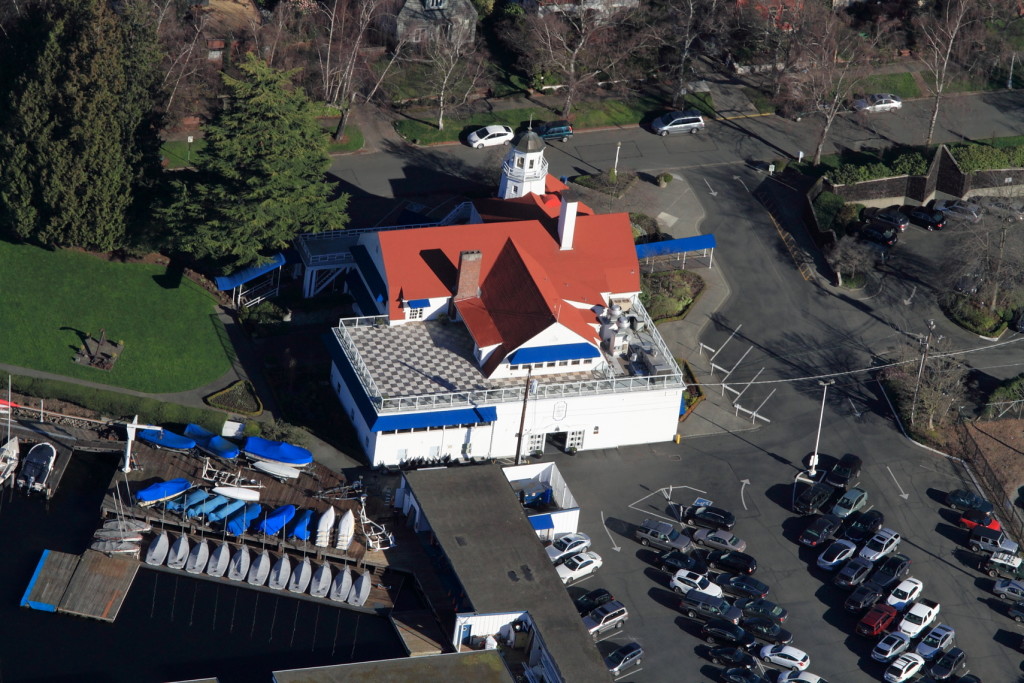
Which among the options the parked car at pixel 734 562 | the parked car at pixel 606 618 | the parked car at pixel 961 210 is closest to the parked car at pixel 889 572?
the parked car at pixel 734 562

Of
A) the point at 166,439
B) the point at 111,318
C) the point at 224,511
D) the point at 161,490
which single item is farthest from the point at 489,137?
the point at 161,490

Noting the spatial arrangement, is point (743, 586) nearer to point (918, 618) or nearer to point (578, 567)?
point (578, 567)

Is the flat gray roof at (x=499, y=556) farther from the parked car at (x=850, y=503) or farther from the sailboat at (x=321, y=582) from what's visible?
the parked car at (x=850, y=503)

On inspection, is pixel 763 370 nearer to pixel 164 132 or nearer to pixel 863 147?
pixel 863 147

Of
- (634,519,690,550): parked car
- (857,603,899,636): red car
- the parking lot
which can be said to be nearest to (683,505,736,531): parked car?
the parking lot

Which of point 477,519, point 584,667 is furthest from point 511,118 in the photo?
point 584,667

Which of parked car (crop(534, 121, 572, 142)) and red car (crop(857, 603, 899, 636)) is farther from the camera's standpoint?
parked car (crop(534, 121, 572, 142))

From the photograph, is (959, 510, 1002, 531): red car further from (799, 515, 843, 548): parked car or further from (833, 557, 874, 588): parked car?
(833, 557, 874, 588): parked car

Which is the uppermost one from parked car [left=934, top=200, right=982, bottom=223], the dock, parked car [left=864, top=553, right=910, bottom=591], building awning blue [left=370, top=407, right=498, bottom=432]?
parked car [left=934, top=200, right=982, bottom=223]

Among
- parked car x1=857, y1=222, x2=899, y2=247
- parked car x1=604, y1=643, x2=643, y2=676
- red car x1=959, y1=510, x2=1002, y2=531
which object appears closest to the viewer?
parked car x1=604, y1=643, x2=643, y2=676
